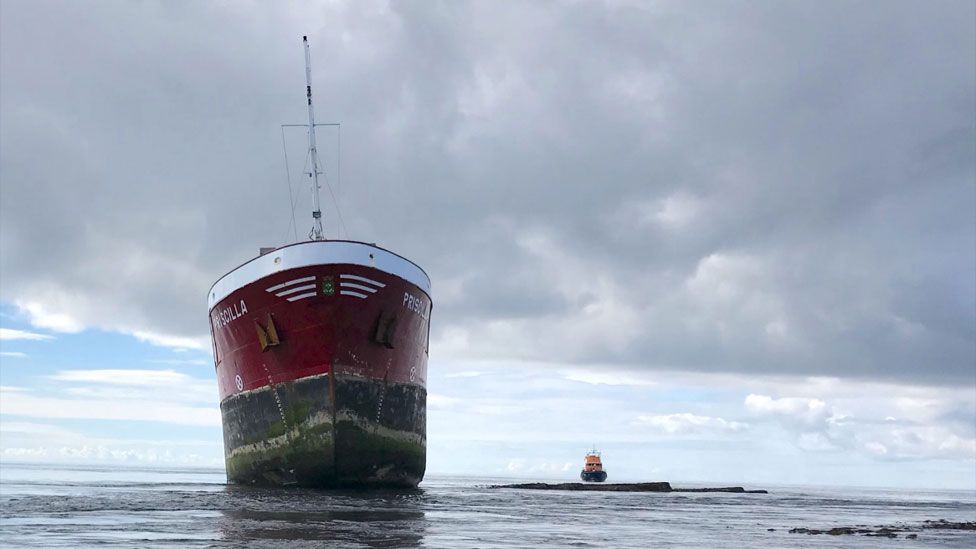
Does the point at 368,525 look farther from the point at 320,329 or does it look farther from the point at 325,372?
the point at 320,329

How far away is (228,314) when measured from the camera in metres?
38.5

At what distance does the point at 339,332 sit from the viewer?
110ft

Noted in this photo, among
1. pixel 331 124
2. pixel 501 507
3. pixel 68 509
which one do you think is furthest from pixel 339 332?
pixel 331 124

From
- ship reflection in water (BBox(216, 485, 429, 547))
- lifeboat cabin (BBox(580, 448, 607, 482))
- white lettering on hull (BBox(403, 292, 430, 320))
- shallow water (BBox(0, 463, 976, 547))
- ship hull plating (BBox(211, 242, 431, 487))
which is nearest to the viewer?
ship reflection in water (BBox(216, 485, 429, 547))

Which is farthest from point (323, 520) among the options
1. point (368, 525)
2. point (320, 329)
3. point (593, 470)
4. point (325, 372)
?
point (593, 470)

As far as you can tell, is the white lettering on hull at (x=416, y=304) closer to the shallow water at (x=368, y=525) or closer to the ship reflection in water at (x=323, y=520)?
the ship reflection in water at (x=323, y=520)

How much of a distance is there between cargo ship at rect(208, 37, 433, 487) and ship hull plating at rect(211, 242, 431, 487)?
38 millimetres

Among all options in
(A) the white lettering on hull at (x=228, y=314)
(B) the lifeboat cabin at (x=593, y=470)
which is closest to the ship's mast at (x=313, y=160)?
(A) the white lettering on hull at (x=228, y=314)

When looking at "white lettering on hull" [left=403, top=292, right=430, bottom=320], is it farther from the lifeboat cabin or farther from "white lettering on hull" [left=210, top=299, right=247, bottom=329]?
the lifeboat cabin

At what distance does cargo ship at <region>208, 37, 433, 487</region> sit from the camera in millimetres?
33406

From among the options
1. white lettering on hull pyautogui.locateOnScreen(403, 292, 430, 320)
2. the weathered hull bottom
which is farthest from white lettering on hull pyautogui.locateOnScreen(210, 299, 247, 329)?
white lettering on hull pyautogui.locateOnScreen(403, 292, 430, 320)

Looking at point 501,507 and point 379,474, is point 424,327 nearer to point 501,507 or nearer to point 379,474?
point 379,474

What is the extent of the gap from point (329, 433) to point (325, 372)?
83.7 inches

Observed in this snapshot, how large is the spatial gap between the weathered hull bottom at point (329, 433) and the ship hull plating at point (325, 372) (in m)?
0.04
